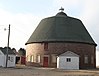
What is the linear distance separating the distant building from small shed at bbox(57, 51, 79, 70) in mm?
1432

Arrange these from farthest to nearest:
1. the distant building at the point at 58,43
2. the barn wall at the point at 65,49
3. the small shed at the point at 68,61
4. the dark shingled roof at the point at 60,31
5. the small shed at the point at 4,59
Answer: the dark shingled roof at the point at 60,31, the distant building at the point at 58,43, the barn wall at the point at 65,49, the small shed at the point at 4,59, the small shed at the point at 68,61

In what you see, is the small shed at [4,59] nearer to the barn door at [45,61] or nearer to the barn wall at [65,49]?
the barn wall at [65,49]

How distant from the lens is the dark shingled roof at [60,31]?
6212 centimetres

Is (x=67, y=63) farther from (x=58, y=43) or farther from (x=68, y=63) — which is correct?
(x=58, y=43)

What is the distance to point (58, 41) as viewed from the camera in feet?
200

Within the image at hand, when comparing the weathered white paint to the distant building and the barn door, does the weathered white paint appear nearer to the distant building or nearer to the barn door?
the distant building

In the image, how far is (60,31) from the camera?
63812 millimetres

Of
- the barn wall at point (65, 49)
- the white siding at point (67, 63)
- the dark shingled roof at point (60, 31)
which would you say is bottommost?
the white siding at point (67, 63)

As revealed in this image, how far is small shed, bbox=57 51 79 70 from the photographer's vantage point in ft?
186

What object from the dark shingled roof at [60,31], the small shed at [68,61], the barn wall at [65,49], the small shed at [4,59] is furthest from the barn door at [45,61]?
the small shed at [4,59]

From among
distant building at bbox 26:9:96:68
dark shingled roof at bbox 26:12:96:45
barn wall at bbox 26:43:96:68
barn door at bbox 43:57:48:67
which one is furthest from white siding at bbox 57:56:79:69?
dark shingled roof at bbox 26:12:96:45

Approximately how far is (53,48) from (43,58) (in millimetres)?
3477

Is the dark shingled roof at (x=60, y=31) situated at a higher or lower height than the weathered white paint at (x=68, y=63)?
higher

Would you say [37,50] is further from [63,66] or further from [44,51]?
[63,66]
